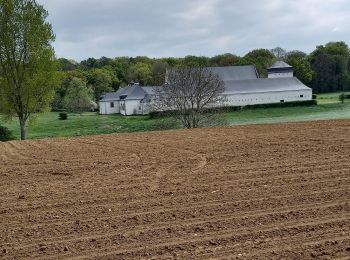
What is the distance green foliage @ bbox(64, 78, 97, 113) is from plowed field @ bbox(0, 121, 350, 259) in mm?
76913

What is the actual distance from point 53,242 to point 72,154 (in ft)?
32.2

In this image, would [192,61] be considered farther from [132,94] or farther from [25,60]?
[25,60]

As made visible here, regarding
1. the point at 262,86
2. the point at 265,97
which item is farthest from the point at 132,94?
the point at 265,97

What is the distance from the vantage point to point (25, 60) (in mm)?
32844

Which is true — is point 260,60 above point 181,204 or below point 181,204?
above

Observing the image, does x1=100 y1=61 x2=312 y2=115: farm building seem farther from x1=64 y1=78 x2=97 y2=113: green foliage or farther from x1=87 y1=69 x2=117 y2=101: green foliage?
x1=87 y1=69 x2=117 y2=101: green foliage

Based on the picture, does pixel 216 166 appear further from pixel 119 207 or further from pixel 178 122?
pixel 178 122

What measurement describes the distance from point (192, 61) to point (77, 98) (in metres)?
23.3

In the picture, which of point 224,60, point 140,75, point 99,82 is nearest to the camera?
point 99,82

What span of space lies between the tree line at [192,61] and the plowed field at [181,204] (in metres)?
75.4

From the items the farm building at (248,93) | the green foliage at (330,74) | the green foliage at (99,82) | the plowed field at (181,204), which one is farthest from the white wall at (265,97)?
the plowed field at (181,204)

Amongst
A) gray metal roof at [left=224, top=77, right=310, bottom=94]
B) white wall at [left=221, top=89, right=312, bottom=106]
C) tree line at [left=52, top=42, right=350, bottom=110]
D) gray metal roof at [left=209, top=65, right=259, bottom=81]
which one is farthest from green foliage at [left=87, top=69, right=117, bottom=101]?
white wall at [left=221, top=89, right=312, bottom=106]

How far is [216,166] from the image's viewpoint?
1228 cm

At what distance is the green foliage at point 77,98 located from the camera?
91.0 m
